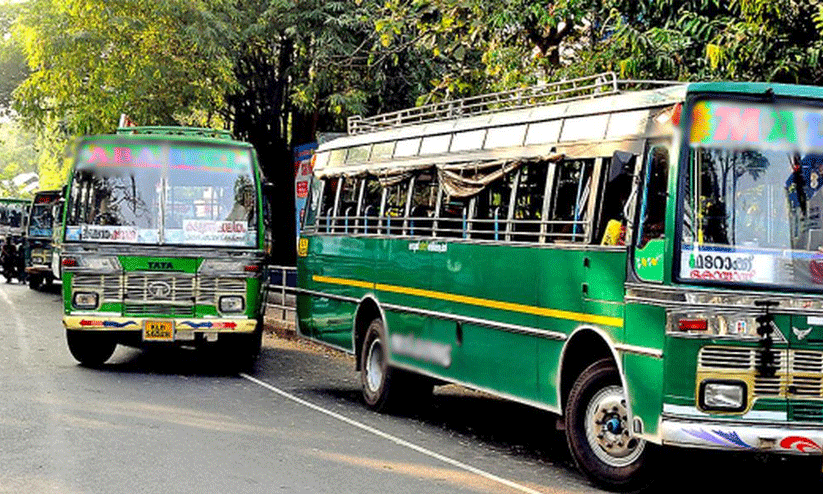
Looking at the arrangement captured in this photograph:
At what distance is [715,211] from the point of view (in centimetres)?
827

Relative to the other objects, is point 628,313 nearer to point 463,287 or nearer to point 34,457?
point 463,287

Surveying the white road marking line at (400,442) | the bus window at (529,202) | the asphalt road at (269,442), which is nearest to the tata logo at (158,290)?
the asphalt road at (269,442)

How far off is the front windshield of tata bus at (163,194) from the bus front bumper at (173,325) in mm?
902

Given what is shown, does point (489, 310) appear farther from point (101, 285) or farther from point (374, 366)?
point (101, 285)

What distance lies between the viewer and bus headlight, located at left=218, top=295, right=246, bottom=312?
14836 millimetres

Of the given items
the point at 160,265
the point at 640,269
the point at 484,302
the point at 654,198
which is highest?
the point at 654,198

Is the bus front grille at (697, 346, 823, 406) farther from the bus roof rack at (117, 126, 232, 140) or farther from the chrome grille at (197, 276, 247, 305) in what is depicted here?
the bus roof rack at (117, 126, 232, 140)

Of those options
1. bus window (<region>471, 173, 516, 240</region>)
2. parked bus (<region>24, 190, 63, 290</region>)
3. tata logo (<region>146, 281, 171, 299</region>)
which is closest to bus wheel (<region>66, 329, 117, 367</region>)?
A: tata logo (<region>146, 281, 171, 299</region>)

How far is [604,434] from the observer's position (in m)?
8.95

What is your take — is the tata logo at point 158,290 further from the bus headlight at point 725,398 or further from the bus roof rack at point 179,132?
the bus headlight at point 725,398

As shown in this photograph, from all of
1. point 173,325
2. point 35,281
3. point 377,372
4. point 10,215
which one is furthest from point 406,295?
point 10,215

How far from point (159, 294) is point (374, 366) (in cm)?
306

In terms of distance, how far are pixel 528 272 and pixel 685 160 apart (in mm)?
2030

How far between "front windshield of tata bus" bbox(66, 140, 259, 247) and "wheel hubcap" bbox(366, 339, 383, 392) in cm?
276
